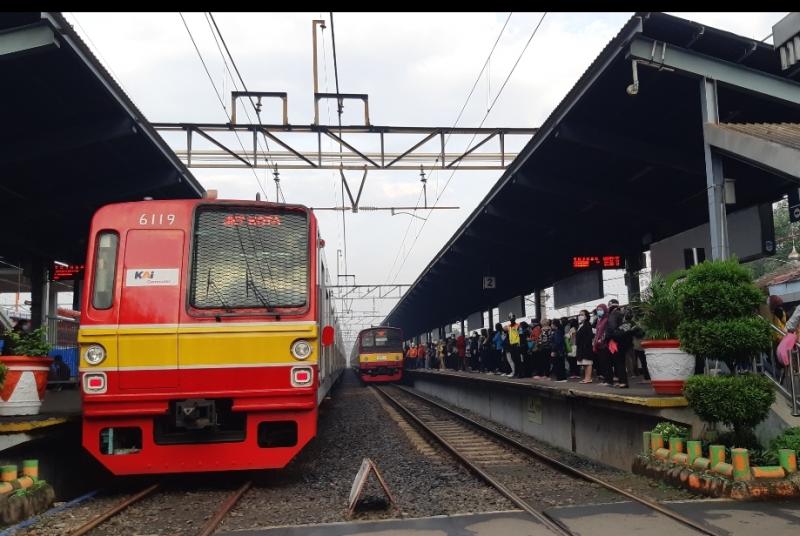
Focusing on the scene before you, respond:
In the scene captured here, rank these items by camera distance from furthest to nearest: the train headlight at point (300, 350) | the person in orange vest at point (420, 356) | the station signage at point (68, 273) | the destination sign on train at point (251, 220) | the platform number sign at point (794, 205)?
the person in orange vest at point (420, 356)
the station signage at point (68, 273)
the platform number sign at point (794, 205)
the destination sign on train at point (251, 220)
the train headlight at point (300, 350)

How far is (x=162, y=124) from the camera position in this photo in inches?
643

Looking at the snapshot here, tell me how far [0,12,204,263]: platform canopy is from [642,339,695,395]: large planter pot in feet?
25.3

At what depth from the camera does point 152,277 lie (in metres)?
7.27

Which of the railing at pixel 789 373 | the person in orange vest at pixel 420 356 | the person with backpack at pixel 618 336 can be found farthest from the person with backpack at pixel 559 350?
the person in orange vest at pixel 420 356

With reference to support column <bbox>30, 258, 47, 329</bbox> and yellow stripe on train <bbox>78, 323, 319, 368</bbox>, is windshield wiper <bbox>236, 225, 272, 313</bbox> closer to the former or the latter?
yellow stripe on train <bbox>78, 323, 319, 368</bbox>

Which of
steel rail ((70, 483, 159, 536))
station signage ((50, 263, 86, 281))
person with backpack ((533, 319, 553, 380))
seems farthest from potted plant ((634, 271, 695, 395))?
station signage ((50, 263, 86, 281))

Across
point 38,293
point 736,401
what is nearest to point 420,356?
point 38,293

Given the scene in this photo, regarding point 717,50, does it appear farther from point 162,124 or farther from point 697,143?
point 162,124

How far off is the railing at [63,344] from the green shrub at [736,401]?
13338mm

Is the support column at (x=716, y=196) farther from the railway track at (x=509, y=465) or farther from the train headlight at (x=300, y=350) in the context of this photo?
the train headlight at (x=300, y=350)

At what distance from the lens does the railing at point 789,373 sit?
697 centimetres

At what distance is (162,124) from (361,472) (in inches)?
490

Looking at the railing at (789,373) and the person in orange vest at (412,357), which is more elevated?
the railing at (789,373)

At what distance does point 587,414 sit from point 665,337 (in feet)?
7.99
